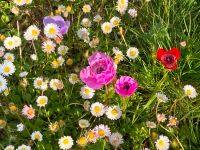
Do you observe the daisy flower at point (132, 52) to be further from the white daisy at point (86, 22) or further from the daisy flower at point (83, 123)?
the daisy flower at point (83, 123)

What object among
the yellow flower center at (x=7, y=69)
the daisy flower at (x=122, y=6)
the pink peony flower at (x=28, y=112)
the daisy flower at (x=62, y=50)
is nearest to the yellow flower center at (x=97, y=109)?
the pink peony flower at (x=28, y=112)

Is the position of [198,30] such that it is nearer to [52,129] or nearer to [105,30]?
[105,30]

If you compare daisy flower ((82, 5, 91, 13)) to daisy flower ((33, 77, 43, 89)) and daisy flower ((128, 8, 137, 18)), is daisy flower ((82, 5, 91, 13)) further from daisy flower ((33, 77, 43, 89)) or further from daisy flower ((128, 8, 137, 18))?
daisy flower ((33, 77, 43, 89))

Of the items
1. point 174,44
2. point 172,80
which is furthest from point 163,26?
point 172,80

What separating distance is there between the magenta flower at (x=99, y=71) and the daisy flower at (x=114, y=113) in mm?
300

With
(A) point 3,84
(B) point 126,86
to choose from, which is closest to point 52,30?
(A) point 3,84

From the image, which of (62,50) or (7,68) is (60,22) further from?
(7,68)

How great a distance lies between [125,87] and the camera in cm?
189

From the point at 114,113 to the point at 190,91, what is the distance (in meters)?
0.44

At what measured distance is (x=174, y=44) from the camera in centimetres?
248

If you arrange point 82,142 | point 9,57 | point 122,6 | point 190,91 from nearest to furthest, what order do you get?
point 82,142, point 190,91, point 9,57, point 122,6

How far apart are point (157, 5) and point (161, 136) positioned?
100 centimetres

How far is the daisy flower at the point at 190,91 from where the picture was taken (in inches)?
87.0

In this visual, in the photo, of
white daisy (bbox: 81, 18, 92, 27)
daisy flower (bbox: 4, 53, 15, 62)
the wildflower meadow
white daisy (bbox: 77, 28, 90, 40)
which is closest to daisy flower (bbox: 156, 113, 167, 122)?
the wildflower meadow
